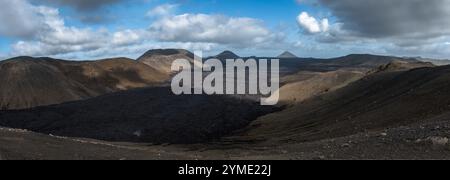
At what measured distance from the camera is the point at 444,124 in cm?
1839

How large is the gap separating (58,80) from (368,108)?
7086cm

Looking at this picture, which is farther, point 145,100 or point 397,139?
point 145,100

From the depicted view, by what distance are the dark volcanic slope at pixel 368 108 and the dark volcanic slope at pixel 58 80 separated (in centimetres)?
5301

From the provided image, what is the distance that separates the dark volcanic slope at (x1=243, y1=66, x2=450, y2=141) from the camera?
95.5ft

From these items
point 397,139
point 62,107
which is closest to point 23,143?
point 397,139

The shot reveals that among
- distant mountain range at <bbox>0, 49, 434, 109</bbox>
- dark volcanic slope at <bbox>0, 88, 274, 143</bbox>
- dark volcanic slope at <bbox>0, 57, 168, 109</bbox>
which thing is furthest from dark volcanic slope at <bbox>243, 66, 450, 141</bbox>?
dark volcanic slope at <bbox>0, 57, 168, 109</bbox>

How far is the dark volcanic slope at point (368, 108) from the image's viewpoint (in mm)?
29109

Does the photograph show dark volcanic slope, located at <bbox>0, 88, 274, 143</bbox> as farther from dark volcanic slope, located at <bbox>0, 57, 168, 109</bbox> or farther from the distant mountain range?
dark volcanic slope, located at <bbox>0, 57, 168, 109</bbox>

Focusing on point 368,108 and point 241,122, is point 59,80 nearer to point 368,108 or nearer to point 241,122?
point 241,122

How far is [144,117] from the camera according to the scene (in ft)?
179

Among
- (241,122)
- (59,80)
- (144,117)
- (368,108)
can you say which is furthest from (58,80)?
(368,108)

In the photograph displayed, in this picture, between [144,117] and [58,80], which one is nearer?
[144,117]
